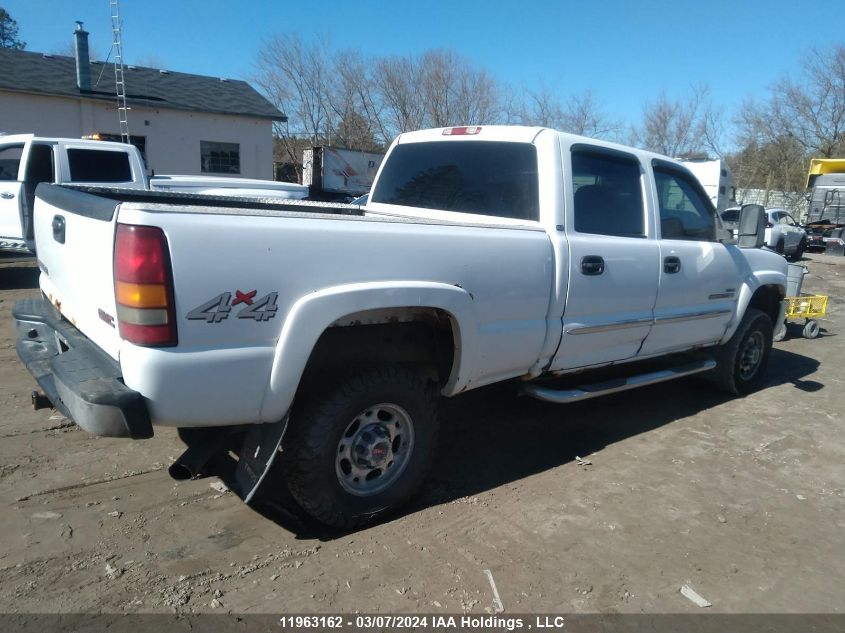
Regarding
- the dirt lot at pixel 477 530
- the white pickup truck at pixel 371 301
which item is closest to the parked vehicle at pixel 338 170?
the white pickup truck at pixel 371 301

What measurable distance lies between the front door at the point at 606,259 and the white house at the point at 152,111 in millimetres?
16089

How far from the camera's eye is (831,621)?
2744mm

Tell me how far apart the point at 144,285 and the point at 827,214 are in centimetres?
2736

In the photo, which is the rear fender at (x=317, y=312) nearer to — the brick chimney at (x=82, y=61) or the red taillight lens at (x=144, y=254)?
the red taillight lens at (x=144, y=254)

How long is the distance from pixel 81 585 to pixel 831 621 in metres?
3.19

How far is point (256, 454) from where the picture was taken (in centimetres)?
288

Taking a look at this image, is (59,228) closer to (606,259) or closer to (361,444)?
(361,444)

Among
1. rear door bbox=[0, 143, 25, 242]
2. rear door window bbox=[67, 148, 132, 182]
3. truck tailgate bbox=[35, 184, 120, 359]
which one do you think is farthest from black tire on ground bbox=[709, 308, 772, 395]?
rear door bbox=[0, 143, 25, 242]

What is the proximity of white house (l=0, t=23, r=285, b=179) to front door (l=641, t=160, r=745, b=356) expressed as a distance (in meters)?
16.1

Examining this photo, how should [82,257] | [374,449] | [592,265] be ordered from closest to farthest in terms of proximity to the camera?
[82,257] → [374,449] → [592,265]

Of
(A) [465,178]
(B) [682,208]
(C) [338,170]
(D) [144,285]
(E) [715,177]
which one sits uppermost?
(C) [338,170]

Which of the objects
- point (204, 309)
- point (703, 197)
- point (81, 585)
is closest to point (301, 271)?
point (204, 309)

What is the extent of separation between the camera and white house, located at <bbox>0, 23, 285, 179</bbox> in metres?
17.7

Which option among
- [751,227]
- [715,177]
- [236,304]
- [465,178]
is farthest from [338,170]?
[236,304]
